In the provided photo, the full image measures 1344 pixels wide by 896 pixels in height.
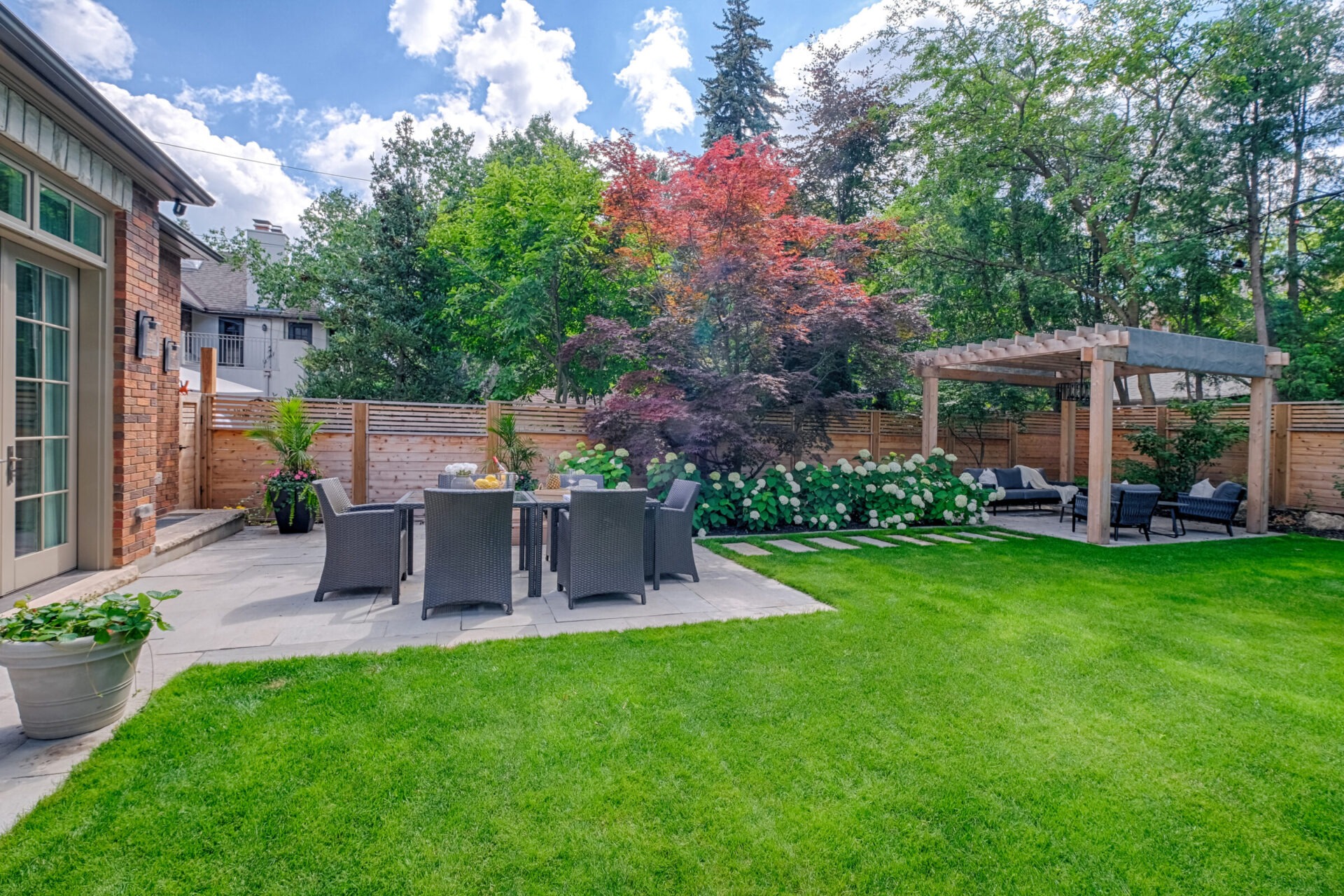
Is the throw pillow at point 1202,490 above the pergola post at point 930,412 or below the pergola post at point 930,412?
below

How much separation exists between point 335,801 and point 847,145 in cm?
1449

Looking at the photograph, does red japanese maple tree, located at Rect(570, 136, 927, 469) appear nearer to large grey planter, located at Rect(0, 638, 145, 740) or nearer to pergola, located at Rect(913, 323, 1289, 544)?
pergola, located at Rect(913, 323, 1289, 544)

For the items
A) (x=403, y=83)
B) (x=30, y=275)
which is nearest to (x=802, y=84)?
(x=403, y=83)

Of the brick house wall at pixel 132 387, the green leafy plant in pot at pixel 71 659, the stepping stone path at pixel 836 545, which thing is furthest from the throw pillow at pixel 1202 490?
the brick house wall at pixel 132 387

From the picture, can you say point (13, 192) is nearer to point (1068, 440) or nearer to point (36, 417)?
point (36, 417)

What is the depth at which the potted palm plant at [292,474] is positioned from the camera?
6.93 m

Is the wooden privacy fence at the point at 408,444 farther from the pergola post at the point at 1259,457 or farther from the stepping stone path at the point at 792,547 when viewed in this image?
the stepping stone path at the point at 792,547

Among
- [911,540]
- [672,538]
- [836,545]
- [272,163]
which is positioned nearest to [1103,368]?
[911,540]

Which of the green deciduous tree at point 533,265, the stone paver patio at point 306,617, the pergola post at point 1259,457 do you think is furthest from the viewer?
the green deciduous tree at point 533,265

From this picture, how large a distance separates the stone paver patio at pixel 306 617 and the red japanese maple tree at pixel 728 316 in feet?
8.04

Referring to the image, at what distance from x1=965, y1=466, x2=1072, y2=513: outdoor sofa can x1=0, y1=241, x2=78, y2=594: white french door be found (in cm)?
1038

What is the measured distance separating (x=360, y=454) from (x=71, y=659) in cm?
621

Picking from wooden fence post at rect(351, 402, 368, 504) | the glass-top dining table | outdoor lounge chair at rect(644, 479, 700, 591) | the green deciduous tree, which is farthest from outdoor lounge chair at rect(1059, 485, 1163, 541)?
wooden fence post at rect(351, 402, 368, 504)

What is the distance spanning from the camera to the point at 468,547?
12.7ft
